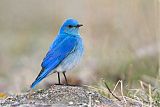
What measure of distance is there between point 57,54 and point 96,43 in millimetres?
5856

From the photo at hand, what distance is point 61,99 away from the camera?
6.12 m

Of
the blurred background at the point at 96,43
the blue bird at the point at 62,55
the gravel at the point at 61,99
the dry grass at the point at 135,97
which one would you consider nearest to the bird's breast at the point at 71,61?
the blue bird at the point at 62,55

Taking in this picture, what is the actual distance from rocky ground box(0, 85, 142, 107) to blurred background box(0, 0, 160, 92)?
64.2 inches

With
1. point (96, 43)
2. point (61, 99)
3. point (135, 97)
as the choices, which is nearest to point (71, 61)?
point (61, 99)

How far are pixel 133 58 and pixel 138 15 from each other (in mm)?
1680

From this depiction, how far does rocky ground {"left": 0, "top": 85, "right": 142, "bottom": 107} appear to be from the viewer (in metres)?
6.01

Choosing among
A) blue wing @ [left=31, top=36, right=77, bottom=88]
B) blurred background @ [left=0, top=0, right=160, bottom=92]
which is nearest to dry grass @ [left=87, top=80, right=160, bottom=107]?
blue wing @ [left=31, top=36, right=77, bottom=88]

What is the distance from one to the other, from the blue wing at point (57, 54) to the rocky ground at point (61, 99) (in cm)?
23

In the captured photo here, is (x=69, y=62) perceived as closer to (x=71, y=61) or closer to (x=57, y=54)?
(x=71, y=61)

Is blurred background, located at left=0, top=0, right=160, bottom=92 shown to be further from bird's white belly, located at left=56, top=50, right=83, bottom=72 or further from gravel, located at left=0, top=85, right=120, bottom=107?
gravel, located at left=0, top=85, right=120, bottom=107

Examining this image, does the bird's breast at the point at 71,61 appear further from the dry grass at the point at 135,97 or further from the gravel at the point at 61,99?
the dry grass at the point at 135,97

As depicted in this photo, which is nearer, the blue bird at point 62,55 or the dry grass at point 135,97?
the dry grass at point 135,97

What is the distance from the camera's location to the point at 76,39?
6.80 meters

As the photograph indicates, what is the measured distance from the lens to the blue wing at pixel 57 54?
6.56m
